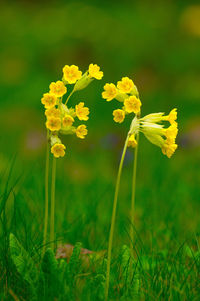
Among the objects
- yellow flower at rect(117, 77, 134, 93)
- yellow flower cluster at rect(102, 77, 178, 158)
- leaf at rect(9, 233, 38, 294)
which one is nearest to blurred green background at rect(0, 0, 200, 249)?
leaf at rect(9, 233, 38, 294)

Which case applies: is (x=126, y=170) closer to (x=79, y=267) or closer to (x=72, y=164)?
(x=72, y=164)

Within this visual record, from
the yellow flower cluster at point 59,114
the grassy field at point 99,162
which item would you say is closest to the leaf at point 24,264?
the grassy field at point 99,162

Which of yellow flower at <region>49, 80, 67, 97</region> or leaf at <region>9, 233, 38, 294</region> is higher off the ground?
yellow flower at <region>49, 80, 67, 97</region>

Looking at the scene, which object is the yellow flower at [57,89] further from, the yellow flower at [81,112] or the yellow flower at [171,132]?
the yellow flower at [171,132]

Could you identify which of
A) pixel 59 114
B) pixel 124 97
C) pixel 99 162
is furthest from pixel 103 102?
pixel 59 114

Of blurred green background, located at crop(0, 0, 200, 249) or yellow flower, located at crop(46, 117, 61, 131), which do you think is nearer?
yellow flower, located at crop(46, 117, 61, 131)

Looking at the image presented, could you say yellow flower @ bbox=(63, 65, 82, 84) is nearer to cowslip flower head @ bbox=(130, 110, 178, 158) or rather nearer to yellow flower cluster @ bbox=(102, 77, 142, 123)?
yellow flower cluster @ bbox=(102, 77, 142, 123)

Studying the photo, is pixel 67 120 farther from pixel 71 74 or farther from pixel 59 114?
pixel 71 74

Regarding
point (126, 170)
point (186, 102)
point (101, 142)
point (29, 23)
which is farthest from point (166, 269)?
point (29, 23)
